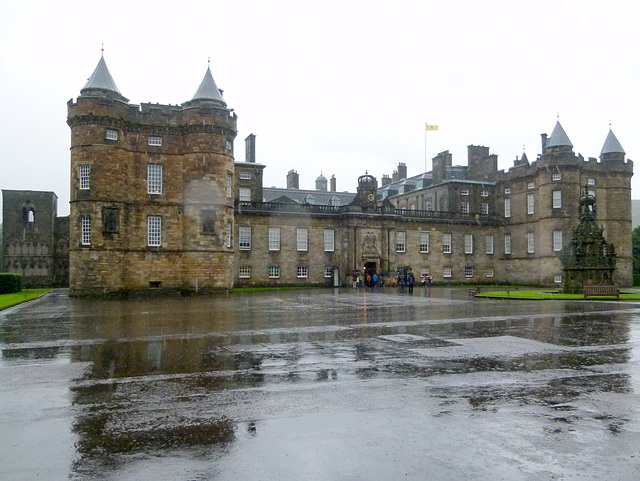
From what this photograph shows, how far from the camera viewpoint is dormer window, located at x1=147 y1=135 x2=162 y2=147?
38.6 m

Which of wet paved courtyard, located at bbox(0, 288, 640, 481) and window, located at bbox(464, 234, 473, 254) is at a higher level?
window, located at bbox(464, 234, 473, 254)

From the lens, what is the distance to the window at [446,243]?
55484 mm

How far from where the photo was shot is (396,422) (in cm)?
659

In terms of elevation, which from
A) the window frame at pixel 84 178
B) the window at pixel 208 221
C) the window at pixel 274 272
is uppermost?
the window frame at pixel 84 178

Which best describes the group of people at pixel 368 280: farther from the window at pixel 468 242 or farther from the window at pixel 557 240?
the window at pixel 557 240

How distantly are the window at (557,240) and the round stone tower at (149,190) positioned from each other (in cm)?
3078

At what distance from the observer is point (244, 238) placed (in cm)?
4709

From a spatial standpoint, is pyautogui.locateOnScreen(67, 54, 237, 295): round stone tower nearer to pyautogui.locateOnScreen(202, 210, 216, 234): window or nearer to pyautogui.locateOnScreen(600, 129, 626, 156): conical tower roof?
pyautogui.locateOnScreen(202, 210, 216, 234): window

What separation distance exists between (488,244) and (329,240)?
1849 centimetres

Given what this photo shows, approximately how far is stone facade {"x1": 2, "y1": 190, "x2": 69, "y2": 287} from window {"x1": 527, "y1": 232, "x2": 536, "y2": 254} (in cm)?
4771

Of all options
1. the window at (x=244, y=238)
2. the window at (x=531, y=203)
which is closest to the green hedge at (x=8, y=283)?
the window at (x=244, y=238)

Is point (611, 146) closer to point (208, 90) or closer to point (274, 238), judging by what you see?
point (274, 238)

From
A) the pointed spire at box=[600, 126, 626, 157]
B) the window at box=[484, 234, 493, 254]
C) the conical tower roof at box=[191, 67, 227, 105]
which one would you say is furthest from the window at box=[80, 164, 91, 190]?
the pointed spire at box=[600, 126, 626, 157]

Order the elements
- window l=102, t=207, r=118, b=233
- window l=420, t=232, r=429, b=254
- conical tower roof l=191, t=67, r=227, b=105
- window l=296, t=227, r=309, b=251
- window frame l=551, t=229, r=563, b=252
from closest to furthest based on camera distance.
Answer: window l=102, t=207, r=118, b=233
conical tower roof l=191, t=67, r=227, b=105
window l=296, t=227, r=309, b=251
window frame l=551, t=229, r=563, b=252
window l=420, t=232, r=429, b=254
